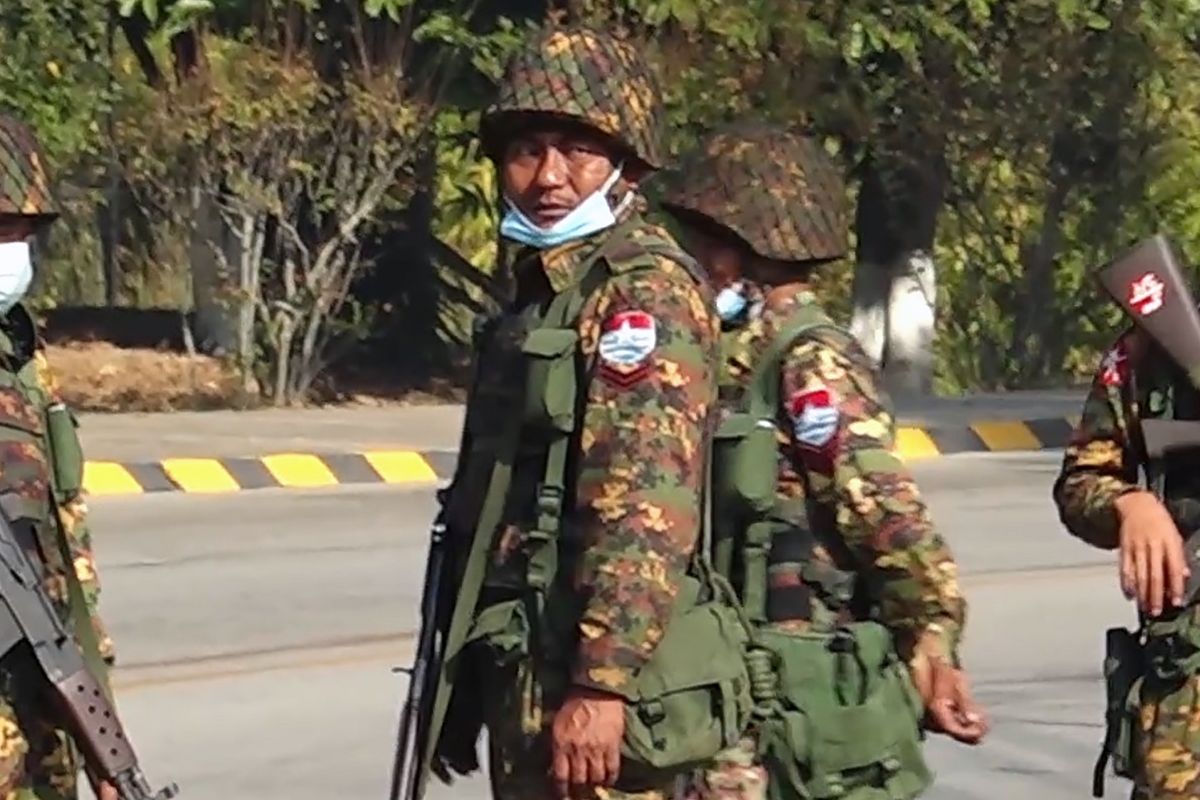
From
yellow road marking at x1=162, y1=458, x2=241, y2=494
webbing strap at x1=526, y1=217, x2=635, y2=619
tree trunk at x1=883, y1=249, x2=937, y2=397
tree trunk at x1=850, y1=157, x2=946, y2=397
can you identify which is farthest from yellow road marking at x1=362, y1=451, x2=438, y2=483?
webbing strap at x1=526, y1=217, x2=635, y2=619

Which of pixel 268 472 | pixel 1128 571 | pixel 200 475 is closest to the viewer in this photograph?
pixel 1128 571

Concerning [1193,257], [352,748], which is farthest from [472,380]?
[1193,257]

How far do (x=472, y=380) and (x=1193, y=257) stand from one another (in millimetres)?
18517

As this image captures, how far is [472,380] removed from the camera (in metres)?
4.05

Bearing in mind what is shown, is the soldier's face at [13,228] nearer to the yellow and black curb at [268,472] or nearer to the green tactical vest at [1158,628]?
the green tactical vest at [1158,628]

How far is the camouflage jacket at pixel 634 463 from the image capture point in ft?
12.3

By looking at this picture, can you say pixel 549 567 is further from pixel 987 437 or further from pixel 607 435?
pixel 987 437

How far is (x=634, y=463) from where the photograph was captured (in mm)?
3740

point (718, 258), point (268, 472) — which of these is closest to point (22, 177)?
point (718, 258)

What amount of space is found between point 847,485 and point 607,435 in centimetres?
A: 66

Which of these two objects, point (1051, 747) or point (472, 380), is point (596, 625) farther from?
point (1051, 747)

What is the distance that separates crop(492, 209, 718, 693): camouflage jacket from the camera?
3.74m

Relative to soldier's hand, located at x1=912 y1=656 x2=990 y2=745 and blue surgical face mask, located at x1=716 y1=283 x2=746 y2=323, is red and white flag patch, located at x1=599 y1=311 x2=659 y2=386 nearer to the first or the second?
blue surgical face mask, located at x1=716 y1=283 x2=746 y2=323

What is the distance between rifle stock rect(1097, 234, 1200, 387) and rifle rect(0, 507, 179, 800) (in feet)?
5.42
